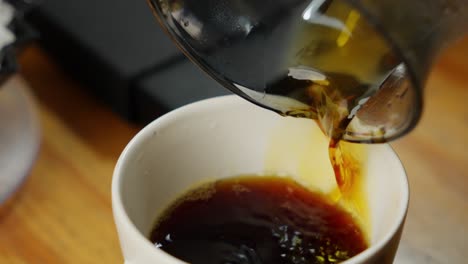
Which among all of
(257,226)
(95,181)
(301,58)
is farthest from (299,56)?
(95,181)

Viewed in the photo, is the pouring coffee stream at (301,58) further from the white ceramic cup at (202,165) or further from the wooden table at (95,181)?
the wooden table at (95,181)

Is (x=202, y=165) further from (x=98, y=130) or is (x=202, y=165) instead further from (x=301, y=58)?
(x=98, y=130)

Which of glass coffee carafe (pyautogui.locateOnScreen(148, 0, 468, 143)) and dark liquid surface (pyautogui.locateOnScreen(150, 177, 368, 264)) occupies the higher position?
glass coffee carafe (pyautogui.locateOnScreen(148, 0, 468, 143))

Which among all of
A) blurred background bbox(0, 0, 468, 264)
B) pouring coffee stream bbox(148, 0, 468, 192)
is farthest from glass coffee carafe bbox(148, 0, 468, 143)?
blurred background bbox(0, 0, 468, 264)

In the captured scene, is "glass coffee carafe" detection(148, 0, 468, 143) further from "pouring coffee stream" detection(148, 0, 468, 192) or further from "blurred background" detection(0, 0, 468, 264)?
"blurred background" detection(0, 0, 468, 264)

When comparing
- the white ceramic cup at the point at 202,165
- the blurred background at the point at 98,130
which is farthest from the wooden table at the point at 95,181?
the white ceramic cup at the point at 202,165
